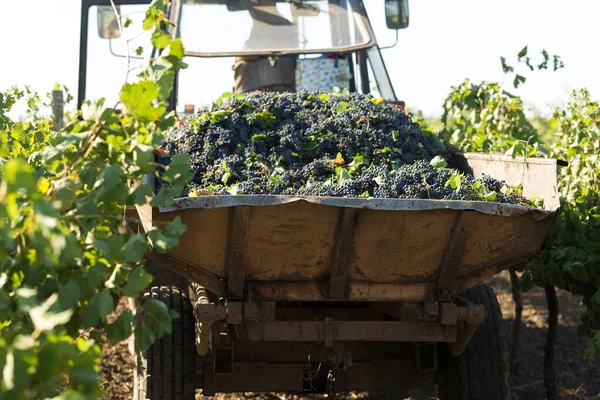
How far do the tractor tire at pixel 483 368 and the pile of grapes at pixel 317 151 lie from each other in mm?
680

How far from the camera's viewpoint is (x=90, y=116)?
2781mm

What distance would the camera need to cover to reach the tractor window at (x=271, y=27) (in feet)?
19.7

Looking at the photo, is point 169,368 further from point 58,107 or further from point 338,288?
point 58,107

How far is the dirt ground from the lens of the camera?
5.57 metres

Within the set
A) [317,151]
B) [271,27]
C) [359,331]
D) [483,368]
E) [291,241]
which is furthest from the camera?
[271,27]

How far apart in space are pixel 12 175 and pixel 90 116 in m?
0.86

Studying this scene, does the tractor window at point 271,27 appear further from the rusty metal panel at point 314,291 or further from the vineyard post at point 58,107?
the rusty metal panel at point 314,291

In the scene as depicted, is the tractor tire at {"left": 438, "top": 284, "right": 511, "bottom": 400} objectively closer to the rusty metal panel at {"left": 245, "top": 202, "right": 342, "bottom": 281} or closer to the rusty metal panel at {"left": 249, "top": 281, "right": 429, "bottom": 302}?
the rusty metal panel at {"left": 249, "top": 281, "right": 429, "bottom": 302}

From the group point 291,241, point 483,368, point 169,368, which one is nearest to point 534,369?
point 483,368

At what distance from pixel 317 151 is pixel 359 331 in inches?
38.5

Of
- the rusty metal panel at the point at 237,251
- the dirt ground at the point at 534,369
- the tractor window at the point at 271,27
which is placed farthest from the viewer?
the tractor window at the point at 271,27

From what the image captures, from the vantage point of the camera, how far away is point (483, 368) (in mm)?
4211

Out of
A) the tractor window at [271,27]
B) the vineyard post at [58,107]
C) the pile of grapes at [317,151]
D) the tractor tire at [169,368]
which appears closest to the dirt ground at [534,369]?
the tractor tire at [169,368]

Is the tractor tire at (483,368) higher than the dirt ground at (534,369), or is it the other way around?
the tractor tire at (483,368)
